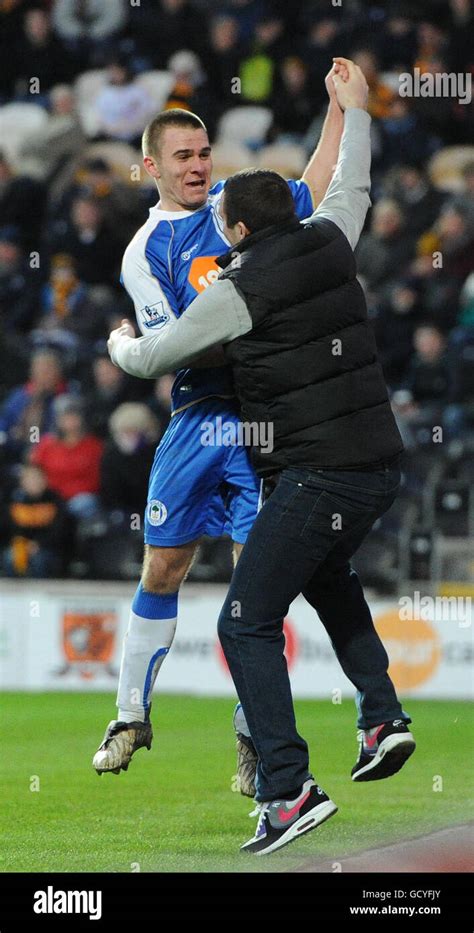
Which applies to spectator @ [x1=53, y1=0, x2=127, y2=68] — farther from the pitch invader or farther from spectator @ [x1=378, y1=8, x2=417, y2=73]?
the pitch invader

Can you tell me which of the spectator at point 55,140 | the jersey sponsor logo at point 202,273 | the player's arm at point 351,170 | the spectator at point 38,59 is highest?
the spectator at point 38,59

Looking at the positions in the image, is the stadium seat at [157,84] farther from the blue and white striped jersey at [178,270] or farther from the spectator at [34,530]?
A: the blue and white striped jersey at [178,270]

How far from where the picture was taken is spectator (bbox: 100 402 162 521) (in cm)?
1167

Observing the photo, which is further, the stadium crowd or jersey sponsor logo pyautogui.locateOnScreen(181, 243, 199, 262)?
the stadium crowd

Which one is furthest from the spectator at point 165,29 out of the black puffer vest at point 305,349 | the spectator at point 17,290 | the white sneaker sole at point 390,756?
the white sneaker sole at point 390,756

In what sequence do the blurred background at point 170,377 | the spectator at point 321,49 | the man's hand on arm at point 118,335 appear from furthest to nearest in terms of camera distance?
the spectator at point 321,49, the blurred background at point 170,377, the man's hand on arm at point 118,335

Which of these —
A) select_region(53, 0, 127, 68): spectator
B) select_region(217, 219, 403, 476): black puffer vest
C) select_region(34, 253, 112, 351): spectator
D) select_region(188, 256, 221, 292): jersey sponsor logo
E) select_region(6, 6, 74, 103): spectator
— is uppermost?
select_region(53, 0, 127, 68): spectator

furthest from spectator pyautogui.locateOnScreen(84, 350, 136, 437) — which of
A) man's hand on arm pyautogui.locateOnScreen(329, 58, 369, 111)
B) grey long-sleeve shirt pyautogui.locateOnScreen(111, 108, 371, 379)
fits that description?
grey long-sleeve shirt pyautogui.locateOnScreen(111, 108, 371, 379)

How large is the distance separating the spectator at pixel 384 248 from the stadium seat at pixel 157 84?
9.27ft

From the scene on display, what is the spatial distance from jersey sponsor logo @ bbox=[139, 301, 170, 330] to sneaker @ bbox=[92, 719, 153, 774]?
1568 millimetres

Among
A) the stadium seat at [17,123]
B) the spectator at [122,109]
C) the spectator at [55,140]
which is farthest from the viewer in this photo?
the stadium seat at [17,123]

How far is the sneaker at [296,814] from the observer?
15.6ft

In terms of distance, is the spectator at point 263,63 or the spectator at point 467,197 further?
the spectator at point 263,63

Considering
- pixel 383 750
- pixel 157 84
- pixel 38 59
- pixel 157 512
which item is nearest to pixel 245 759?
pixel 383 750
